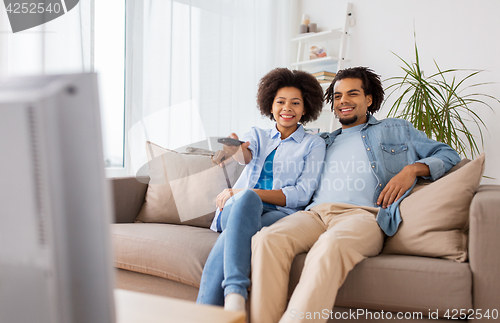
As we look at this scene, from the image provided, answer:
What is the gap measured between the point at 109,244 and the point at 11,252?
0.08 m

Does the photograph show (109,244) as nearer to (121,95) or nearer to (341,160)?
(341,160)

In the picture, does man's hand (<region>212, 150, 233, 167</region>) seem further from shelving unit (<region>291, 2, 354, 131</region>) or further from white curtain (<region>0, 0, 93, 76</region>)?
shelving unit (<region>291, 2, 354, 131</region>)

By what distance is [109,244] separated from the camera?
1.26 ft

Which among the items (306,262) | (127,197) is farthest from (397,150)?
(127,197)

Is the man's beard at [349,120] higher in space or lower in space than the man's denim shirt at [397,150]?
higher

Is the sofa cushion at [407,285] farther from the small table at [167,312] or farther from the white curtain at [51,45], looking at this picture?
the white curtain at [51,45]

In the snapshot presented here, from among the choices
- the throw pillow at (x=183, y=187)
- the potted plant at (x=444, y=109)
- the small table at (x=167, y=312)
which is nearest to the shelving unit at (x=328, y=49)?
the potted plant at (x=444, y=109)

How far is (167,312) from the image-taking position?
555 mm

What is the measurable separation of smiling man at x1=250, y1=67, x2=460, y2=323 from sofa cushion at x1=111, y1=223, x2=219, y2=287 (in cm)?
30

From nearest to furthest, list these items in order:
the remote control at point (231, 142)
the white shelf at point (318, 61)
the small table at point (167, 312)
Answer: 1. the small table at point (167, 312)
2. the remote control at point (231, 142)
3. the white shelf at point (318, 61)

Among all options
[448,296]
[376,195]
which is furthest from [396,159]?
[448,296]

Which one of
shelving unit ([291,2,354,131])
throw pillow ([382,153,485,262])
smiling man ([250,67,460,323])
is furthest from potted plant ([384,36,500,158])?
throw pillow ([382,153,485,262])

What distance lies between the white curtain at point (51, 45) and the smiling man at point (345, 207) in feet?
4.83

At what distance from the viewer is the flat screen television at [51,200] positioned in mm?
332
